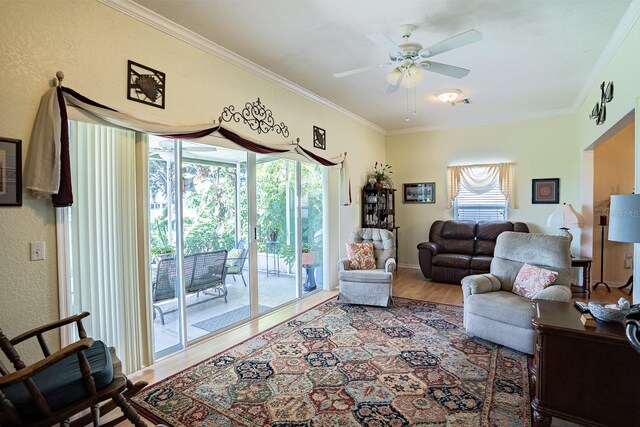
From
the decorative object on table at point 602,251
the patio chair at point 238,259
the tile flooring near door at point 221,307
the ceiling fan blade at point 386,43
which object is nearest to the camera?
the ceiling fan blade at point 386,43

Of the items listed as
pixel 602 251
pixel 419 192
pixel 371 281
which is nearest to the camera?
pixel 371 281

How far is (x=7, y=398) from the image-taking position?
1.48m

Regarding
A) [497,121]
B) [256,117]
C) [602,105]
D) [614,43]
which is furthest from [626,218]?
[497,121]

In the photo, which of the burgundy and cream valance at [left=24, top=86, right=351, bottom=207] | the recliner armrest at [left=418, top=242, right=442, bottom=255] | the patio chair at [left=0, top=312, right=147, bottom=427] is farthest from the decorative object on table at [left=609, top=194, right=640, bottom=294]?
the recliner armrest at [left=418, top=242, right=442, bottom=255]

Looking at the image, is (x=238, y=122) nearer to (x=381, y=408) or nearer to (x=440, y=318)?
(x=381, y=408)

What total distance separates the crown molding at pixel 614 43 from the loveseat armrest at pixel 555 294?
223cm

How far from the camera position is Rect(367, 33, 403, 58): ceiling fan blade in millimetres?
2371

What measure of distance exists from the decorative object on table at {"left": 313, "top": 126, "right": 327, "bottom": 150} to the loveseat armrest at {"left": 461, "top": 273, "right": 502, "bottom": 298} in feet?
8.82

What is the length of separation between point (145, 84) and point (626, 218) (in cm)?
332

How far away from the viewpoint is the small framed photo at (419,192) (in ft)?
21.4

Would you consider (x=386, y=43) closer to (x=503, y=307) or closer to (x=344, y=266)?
(x=503, y=307)

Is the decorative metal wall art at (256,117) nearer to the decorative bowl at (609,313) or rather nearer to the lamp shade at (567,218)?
the decorative bowl at (609,313)

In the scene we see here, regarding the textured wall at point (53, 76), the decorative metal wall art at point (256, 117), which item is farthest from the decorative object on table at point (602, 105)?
the textured wall at point (53, 76)

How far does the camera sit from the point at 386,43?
2486 mm
